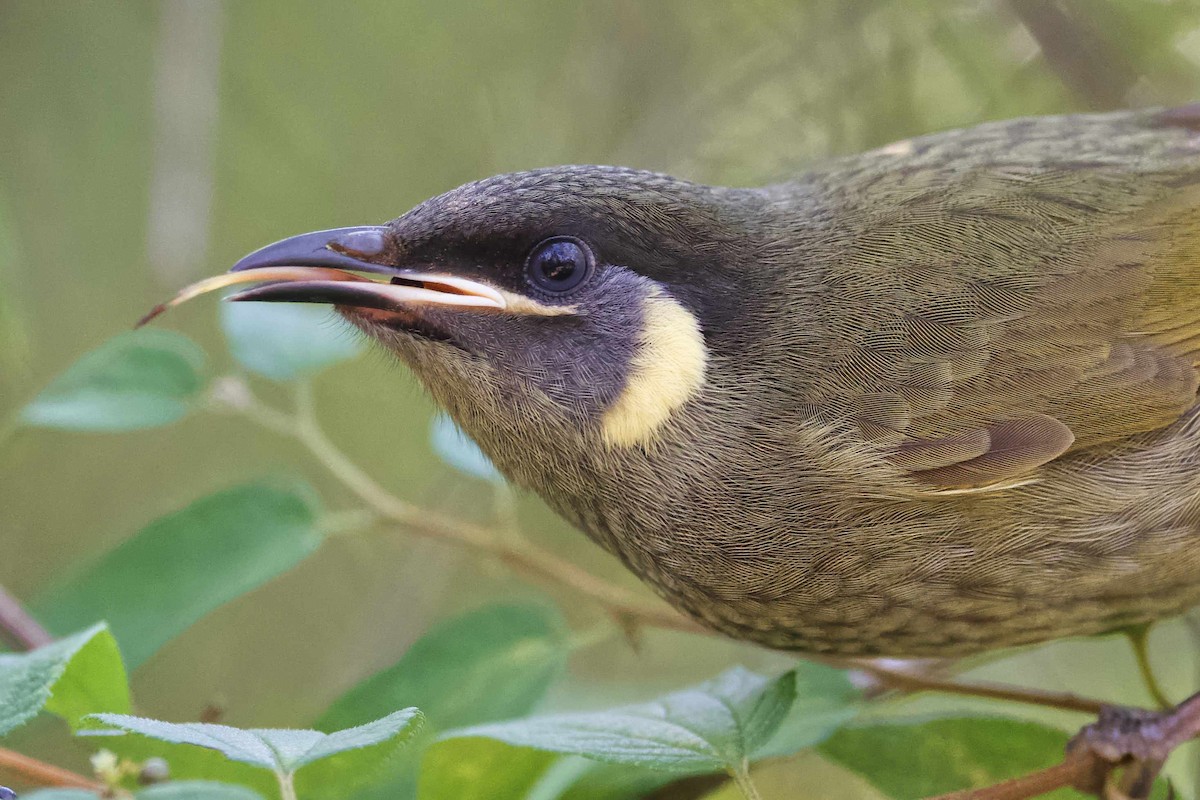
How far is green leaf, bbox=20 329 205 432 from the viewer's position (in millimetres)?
2141

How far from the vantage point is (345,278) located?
1.97 metres

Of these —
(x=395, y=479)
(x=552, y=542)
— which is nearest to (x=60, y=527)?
(x=395, y=479)

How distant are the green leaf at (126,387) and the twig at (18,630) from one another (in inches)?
13.2

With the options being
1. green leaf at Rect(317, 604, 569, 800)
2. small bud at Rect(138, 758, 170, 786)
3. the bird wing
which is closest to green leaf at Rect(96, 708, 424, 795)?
small bud at Rect(138, 758, 170, 786)

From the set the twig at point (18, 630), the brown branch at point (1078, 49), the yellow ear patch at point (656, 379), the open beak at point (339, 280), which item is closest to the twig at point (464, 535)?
the yellow ear patch at point (656, 379)

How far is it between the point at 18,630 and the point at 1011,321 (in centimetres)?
179

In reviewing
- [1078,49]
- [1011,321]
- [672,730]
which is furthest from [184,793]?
[1078,49]

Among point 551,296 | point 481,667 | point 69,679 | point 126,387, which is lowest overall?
point 69,679

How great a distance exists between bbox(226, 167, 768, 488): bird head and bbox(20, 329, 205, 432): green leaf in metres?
0.43

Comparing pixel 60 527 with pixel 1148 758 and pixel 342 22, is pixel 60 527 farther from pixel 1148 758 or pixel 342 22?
pixel 1148 758

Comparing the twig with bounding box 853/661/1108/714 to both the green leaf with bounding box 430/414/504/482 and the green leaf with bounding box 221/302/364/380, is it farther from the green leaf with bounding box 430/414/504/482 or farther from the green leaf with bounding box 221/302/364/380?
the green leaf with bounding box 221/302/364/380

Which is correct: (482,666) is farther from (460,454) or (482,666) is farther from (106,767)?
(106,767)

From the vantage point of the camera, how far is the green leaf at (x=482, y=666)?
2.14m

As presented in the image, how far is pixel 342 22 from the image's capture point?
4254 millimetres
